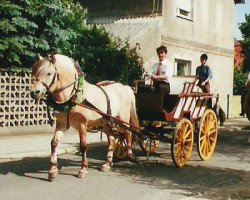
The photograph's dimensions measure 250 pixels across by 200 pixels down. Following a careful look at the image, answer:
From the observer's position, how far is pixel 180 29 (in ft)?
72.1

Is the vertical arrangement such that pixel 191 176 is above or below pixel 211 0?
below

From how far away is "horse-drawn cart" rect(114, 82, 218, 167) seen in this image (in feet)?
31.2

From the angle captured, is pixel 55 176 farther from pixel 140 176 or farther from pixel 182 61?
pixel 182 61

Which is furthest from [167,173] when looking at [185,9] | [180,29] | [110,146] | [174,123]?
[185,9]

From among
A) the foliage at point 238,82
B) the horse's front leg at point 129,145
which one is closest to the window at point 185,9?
the foliage at point 238,82

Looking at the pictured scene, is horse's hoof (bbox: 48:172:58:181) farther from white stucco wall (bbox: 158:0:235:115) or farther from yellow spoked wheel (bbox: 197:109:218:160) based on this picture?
white stucco wall (bbox: 158:0:235:115)

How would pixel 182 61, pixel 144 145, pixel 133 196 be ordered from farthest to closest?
pixel 182 61 → pixel 144 145 → pixel 133 196

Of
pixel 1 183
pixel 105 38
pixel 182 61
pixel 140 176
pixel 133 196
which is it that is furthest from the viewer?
pixel 182 61

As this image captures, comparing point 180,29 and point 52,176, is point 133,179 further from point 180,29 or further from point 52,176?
point 180,29

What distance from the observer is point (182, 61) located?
22.4 metres

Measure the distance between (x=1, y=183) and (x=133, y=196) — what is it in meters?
2.30

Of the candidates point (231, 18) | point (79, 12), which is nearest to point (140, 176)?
point (79, 12)

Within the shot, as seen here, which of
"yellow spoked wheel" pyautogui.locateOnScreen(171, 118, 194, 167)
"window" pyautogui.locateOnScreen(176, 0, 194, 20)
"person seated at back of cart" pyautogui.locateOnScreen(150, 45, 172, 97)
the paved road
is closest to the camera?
the paved road

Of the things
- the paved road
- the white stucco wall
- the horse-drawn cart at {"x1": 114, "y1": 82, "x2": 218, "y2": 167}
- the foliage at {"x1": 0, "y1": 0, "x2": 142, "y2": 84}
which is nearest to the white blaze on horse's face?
the paved road
